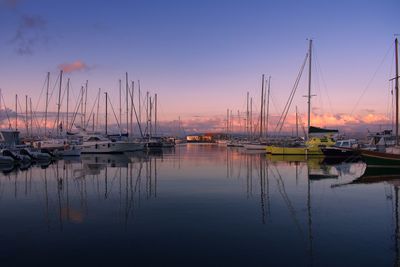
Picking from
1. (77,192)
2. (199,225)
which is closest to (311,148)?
(77,192)

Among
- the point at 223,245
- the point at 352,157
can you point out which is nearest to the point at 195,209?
the point at 223,245

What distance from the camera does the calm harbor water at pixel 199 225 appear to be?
27.2 ft

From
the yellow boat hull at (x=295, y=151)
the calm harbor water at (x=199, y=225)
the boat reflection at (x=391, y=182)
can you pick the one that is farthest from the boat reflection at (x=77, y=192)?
the yellow boat hull at (x=295, y=151)

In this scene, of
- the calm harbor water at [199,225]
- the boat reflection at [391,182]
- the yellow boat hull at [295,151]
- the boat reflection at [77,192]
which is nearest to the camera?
the calm harbor water at [199,225]

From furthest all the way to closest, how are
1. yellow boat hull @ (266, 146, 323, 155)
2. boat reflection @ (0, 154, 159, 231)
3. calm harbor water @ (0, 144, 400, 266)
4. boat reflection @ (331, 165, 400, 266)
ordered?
1. yellow boat hull @ (266, 146, 323, 155)
2. boat reflection @ (0, 154, 159, 231)
3. boat reflection @ (331, 165, 400, 266)
4. calm harbor water @ (0, 144, 400, 266)

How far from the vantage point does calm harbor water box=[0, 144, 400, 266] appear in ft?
27.2

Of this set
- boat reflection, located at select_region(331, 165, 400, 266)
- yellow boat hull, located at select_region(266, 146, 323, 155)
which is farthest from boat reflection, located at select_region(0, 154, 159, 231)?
yellow boat hull, located at select_region(266, 146, 323, 155)

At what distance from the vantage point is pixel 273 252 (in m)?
8.63

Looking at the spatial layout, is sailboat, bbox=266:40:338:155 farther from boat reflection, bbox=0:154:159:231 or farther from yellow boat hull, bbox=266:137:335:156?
boat reflection, bbox=0:154:159:231

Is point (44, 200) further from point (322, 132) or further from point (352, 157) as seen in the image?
point (322, 132)

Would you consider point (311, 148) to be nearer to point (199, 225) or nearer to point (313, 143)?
point (313, 143)

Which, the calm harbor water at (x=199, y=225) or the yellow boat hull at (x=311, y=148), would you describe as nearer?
the calm harbor water at (x=199, y=225)

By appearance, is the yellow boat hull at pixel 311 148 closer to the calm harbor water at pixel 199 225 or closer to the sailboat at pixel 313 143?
the sailboat at pixel 313 143

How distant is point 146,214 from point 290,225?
4662 millimetres
